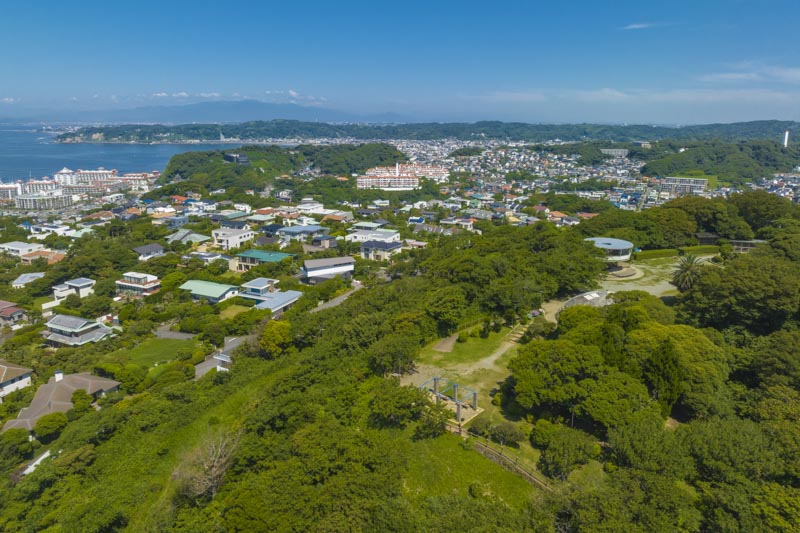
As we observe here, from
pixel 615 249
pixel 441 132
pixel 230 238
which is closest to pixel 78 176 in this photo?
pixel 230 238

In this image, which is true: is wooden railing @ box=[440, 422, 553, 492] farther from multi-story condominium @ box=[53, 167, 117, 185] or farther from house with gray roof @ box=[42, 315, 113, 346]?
multi-story condominium @ box=[53, 167, 117, 185]

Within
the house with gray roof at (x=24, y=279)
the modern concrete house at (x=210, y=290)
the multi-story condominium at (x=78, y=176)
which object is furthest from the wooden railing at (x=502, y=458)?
the multi-story condominium at (x=78, y=176)

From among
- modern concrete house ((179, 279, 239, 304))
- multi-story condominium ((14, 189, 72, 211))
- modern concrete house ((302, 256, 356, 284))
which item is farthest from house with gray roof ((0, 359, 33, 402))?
multi-story condominium ((14, 189, 72, 211))

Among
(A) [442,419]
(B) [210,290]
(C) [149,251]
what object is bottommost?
(B) [210,290]

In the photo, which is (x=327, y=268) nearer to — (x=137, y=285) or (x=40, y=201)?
(x=137, y=285)

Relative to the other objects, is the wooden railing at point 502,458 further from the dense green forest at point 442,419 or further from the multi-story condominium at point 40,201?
the multi-story condominium at point 40,201

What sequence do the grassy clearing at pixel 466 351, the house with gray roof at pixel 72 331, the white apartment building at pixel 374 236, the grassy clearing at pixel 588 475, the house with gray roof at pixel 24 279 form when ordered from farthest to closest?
1. the white apartment building at pixel 374 236
2. the house with gray roof at pixel 24 279
3. the house with gray roof at pixel 72 331
4. the grassy clearing at pixel 466 351
5. the grassy clearing at pixel 588 475
